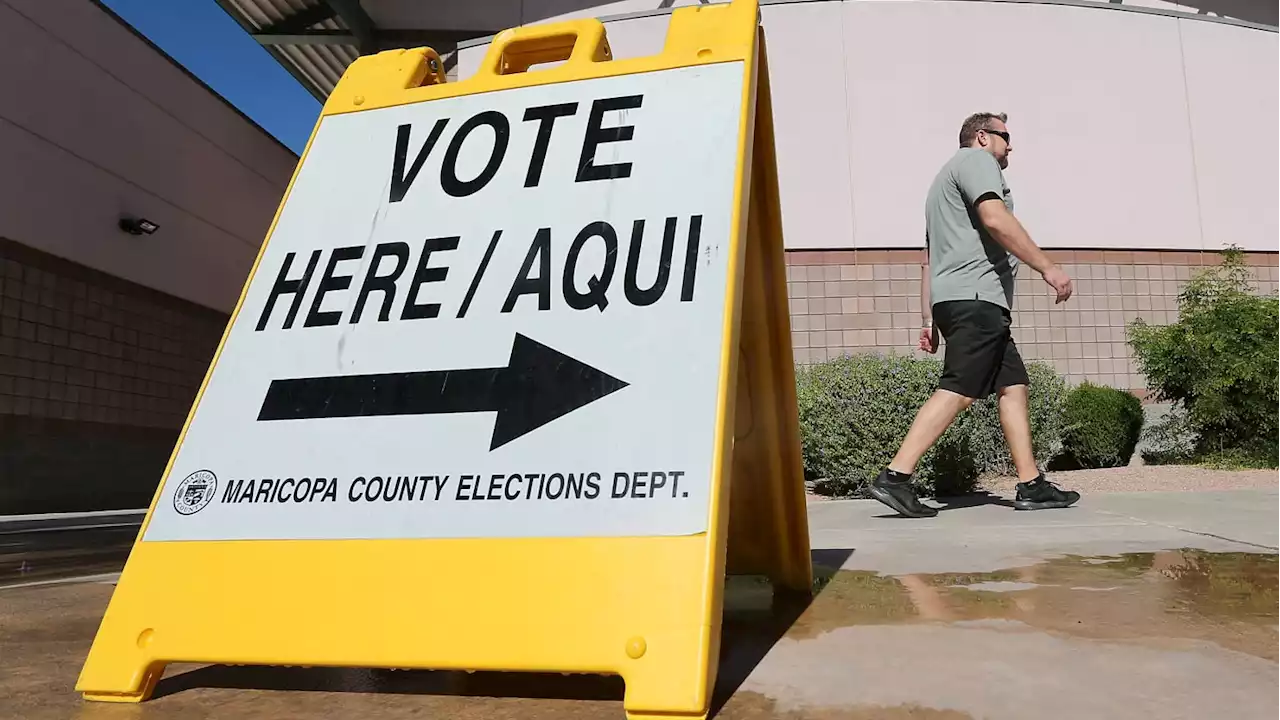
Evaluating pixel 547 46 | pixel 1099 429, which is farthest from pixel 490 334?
pixel 1099 429

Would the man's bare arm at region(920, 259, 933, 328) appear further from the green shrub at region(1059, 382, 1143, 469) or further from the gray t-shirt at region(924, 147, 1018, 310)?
the green shrub at region(1059, 382, 1143, 469)

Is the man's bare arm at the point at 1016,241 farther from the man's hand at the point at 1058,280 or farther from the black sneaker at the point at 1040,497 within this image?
the black sneaker at the point at 1040,497

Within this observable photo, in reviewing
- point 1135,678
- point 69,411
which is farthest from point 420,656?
point 69,411

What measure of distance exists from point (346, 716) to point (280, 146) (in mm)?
11461

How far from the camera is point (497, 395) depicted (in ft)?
4.36

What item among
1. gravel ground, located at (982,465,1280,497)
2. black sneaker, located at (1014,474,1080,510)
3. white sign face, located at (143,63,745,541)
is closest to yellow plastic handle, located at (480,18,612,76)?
white sign face, located at (143,63,745,541)

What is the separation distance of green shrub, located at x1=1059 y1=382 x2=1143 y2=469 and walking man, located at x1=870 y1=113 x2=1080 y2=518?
143 inches

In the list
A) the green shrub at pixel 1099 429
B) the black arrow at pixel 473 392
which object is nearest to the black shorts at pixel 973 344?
the black arrow at pixel 473 392

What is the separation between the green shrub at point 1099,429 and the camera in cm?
693

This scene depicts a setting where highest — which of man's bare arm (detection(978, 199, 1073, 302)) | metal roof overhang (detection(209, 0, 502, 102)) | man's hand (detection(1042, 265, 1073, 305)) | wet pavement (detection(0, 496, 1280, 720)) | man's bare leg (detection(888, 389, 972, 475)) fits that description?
metal roof overhang (detection(209, 0, 502, 102))

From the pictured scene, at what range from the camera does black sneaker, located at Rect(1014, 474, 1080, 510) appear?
3.89 meters

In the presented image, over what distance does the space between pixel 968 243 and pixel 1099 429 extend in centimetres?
428

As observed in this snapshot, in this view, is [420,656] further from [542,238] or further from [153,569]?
[542,238]

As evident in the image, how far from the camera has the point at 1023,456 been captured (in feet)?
12.0
